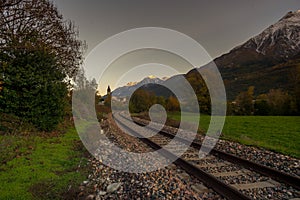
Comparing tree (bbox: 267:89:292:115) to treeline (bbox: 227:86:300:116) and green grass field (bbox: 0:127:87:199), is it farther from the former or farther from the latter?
green grass field (bbox: 0:127:87:199)

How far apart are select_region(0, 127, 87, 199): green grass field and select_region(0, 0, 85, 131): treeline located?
2.07 meters

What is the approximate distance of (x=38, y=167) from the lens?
21.5 feet

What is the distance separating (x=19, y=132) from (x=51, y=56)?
486cm

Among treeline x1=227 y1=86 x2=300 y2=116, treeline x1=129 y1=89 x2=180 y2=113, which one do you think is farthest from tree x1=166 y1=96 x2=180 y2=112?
treeline x1=227 y1=86 x2=300 y2=116

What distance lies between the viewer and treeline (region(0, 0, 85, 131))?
11.1m

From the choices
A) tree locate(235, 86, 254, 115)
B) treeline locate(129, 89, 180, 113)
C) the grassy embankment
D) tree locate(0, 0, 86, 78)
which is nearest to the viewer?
the grassy embankment

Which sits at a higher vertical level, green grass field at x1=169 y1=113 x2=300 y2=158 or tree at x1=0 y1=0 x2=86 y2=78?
tree at x1=0 y1=0 x2=86 y2=78

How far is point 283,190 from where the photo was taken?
472 cm

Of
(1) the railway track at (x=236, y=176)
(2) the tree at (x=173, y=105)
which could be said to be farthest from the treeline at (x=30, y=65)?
(2) the tree at (x=173, y=105)

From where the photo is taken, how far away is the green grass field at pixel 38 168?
4.77 m

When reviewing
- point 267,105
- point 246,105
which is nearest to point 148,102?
point 246,105

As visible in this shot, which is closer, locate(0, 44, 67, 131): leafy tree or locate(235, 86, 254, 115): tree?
locate(0, 44, 67, 131): leafy tree

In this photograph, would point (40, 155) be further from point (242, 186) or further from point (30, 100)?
point (242, 186)

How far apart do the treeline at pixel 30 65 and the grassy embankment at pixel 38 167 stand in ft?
5.75
